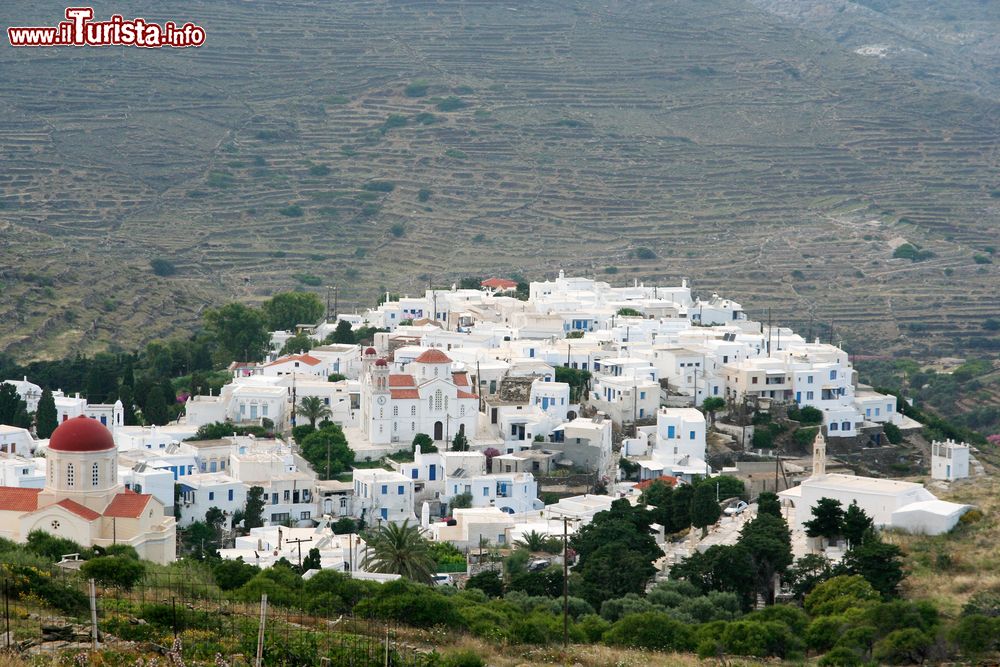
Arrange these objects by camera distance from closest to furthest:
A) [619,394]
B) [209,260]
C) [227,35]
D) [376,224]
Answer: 1. [619,394]
2. [209,260]
3. [376,224]
4. [227,35]

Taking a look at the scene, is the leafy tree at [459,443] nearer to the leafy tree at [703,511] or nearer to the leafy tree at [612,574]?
the leafy tree at [703,511]

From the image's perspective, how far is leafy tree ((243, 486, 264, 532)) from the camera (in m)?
37.9

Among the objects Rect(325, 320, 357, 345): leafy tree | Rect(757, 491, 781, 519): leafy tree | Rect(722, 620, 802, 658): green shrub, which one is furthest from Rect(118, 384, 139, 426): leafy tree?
Rect(722, 620, 802, 658): green shrub

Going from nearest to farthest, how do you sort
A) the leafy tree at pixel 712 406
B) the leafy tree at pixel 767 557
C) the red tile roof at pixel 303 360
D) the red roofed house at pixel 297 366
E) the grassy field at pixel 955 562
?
the grassy field at pixel 955 562 → the leafy tree at pixel 767 557 → the leafy tree at pixel 712 406 → the red roofed house at pixel 297 366 → the red tile roof at pixel 303 360

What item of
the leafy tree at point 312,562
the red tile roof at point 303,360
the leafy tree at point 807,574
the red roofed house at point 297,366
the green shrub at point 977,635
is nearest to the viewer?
the green shrub at point 977,635

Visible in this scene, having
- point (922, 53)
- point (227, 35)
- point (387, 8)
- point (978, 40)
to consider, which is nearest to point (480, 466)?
point (227, 35)

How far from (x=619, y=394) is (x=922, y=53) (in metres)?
128

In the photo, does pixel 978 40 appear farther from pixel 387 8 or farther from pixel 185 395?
pixel 185 395

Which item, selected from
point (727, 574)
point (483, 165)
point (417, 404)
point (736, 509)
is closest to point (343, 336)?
point (417, 404)

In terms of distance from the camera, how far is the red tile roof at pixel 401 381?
43.1 meters

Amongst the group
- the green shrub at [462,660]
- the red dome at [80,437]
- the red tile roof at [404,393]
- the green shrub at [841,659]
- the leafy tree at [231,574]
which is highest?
the red tile roof at [404,393]

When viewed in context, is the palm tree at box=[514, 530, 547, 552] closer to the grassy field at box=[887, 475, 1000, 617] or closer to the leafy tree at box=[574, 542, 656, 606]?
the leafy tree at box=[574, 542, 656, 606]

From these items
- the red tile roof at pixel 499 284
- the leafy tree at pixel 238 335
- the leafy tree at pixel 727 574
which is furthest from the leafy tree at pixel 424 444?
the red tile roof at pixel 499 284

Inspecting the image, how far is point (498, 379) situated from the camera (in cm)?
4612
